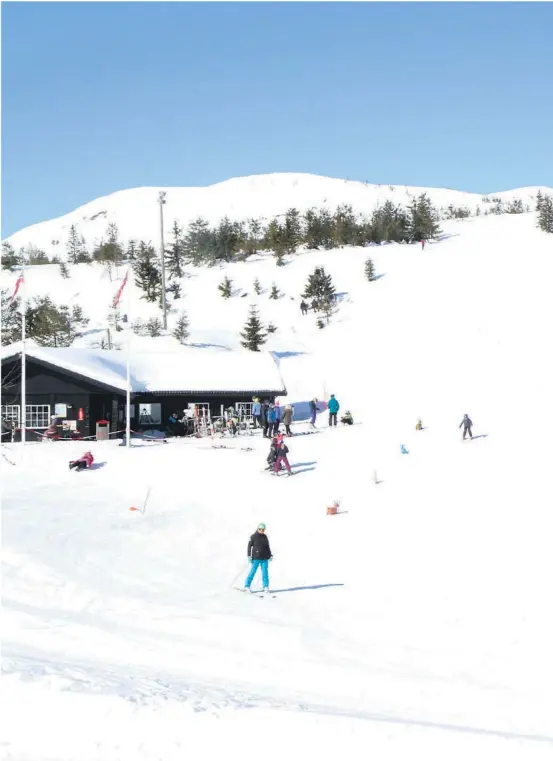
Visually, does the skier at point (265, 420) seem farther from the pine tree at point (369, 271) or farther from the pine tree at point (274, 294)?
the pine tree at point (369, 271)

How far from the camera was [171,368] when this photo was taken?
33.4 meters

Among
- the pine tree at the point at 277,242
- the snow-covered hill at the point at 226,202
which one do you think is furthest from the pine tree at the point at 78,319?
the snow-covered hill at the point at 226,202

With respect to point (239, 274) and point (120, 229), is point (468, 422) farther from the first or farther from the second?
point (120, 229)

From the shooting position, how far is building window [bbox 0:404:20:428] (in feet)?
97.8

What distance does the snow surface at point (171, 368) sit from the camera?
1159 inches

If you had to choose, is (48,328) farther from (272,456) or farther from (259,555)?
(259,555)

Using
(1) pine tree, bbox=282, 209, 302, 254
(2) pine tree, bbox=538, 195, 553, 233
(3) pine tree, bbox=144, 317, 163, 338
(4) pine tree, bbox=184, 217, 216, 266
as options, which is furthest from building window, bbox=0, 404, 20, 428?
(2) pine tree, bbox=538, 195, 553, 233

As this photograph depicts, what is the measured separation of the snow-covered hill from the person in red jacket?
116 m

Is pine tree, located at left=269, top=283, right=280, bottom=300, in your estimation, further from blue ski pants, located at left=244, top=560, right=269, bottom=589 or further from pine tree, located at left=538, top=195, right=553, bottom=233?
blue ski pants, located at left=244, top=560, right=269, bottom=589

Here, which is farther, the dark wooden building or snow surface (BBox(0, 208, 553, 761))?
the dark wooden building

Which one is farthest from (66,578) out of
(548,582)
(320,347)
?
(320,347)

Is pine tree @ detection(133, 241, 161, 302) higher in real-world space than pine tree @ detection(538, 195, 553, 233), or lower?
lower

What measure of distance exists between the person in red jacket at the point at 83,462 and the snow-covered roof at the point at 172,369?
20.4 ft

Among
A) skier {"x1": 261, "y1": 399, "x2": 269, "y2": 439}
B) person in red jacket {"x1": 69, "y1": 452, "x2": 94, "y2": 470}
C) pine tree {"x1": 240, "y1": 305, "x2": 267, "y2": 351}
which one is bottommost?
person in red jacket {"x1": 69, "y1": 452, "x2": 94, "y2": 470}
